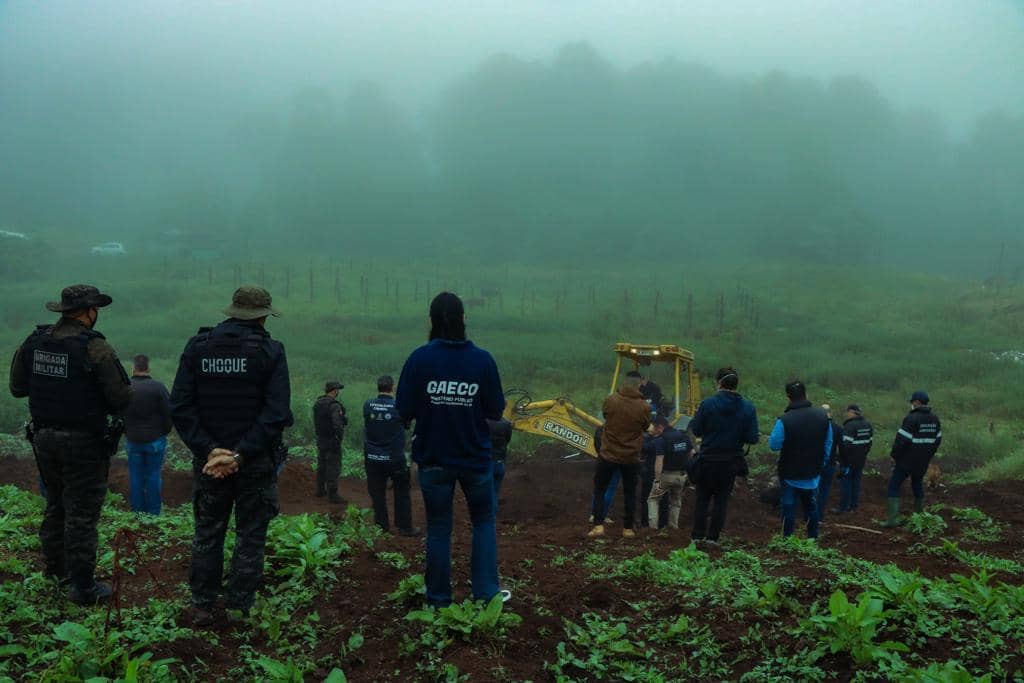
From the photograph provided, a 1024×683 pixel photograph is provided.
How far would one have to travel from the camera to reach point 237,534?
490 cm

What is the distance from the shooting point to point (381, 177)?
103438mm

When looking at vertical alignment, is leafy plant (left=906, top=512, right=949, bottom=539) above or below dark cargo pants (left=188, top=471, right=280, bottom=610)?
below

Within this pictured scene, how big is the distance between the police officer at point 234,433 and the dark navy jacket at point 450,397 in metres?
0.87

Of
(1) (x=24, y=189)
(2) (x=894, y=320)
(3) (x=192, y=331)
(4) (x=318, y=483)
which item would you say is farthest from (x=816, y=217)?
(1) (x=24, y=189)

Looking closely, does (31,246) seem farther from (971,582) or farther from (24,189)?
(971,582)

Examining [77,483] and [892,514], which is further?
[892,514]

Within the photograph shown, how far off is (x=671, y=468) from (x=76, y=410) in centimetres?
746

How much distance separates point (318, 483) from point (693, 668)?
1000 centimetres

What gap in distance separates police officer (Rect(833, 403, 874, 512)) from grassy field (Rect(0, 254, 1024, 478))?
5959 mm

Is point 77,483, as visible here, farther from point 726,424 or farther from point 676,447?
point 676,447

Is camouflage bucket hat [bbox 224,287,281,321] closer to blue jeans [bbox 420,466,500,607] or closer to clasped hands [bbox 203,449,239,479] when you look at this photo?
clasped hands [bbox 203,449,239,479]

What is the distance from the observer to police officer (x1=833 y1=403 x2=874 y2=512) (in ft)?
Answer: 38.9

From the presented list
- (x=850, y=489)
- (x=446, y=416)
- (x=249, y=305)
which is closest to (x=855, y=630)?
(x=446, y=416)

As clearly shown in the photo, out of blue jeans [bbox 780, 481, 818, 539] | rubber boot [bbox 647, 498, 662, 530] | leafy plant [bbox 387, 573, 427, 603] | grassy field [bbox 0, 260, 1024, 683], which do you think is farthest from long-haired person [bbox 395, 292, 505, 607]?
rubber boot [bbox 647, 498, 662, 530]
